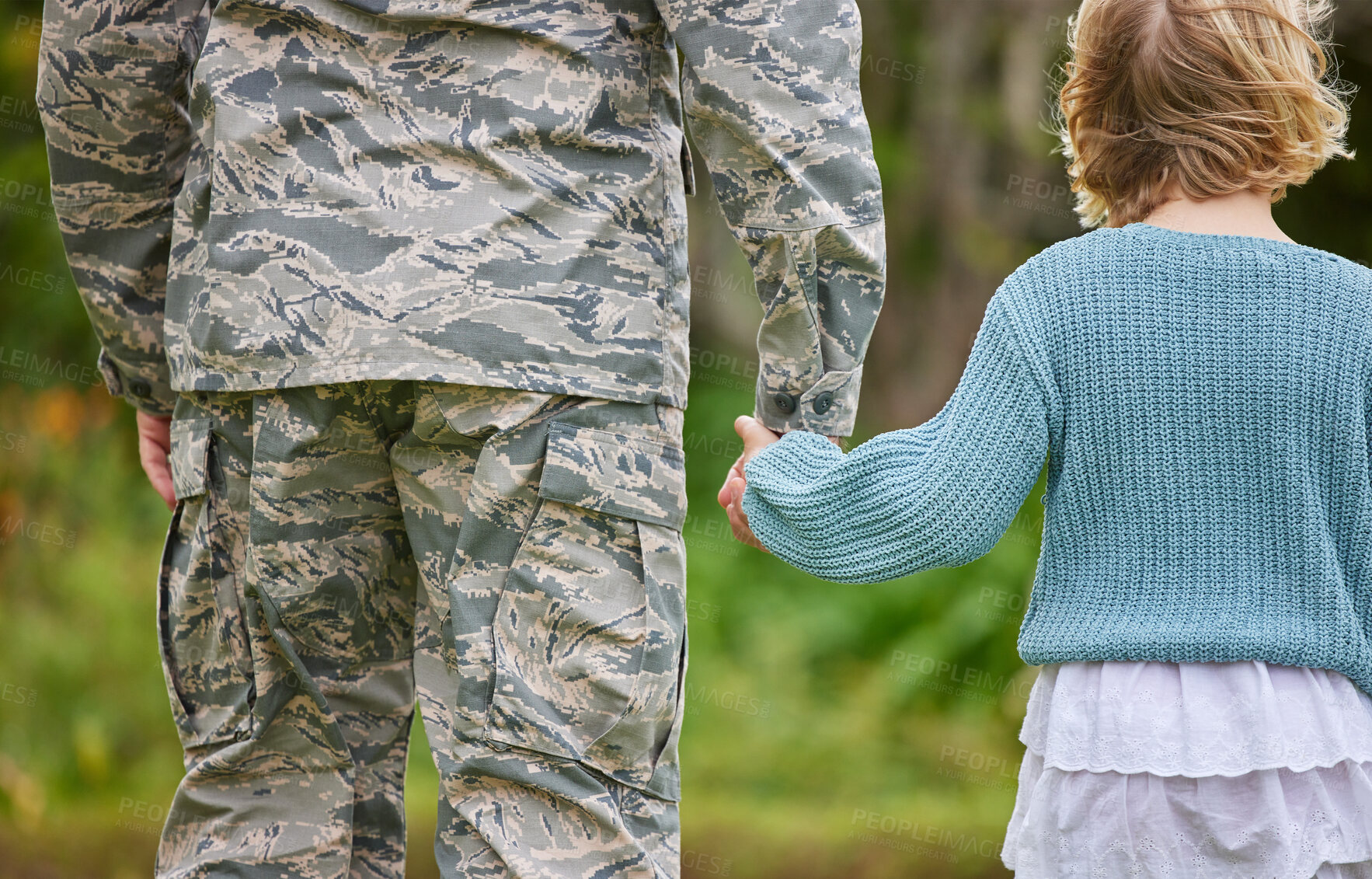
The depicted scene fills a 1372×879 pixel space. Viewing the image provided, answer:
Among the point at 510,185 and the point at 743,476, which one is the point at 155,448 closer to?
the point at 510,185

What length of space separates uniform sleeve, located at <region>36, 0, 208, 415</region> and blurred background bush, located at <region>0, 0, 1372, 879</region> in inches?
78.3

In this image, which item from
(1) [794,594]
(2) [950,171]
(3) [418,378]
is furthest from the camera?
(2) [950,171]

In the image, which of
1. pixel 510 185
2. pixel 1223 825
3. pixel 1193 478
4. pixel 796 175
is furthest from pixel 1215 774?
pixel 510 185

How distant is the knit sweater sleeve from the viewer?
1612 millimetres

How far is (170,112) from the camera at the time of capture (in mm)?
2156

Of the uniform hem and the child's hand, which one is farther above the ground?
the uniform hem

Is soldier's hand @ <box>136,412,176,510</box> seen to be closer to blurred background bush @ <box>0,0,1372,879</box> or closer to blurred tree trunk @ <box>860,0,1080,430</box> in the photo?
blurred background bush @ <box>0,0,1372,879</box>

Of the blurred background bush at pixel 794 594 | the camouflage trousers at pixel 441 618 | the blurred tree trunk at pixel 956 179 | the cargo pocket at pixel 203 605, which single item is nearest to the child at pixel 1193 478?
the camouflage trousers at pixel 441 618

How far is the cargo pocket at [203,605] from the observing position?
196 centimetres

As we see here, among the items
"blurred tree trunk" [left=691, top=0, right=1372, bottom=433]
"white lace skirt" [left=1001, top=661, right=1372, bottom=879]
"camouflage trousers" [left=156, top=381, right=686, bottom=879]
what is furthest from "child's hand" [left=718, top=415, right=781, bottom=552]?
"blurred tree trunk" [left=691, top=0, right=1372, bottom=433]

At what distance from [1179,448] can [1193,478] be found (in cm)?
4

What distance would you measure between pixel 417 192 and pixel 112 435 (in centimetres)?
408

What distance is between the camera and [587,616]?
176cm

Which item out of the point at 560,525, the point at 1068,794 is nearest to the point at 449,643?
the point at 560,525
